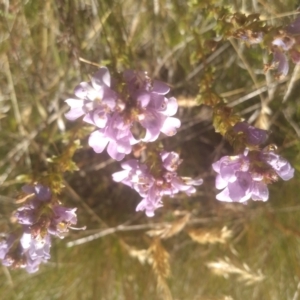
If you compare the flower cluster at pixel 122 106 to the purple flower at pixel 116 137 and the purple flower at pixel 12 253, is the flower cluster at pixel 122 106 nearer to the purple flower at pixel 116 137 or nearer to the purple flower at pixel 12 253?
the purple flower at pixel 116 137

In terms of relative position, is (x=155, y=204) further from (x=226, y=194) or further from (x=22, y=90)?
(x=22, y=90)

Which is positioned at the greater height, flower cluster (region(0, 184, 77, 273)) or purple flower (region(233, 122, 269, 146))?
purple flower (region(233, 122, 269, 146))

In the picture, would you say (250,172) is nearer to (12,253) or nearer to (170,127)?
(170,127)

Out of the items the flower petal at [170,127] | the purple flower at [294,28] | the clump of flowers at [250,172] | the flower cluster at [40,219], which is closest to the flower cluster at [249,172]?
the clump of flowers at [250,172]

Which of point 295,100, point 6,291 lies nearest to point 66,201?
point 6,291

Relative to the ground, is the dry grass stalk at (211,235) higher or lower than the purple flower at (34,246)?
lower

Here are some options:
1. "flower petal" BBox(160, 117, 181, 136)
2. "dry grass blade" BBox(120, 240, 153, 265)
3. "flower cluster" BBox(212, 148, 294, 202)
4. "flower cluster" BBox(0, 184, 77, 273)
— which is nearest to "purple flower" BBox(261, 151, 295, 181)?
"flower cluster" BBox(212, 148, 294, 202)

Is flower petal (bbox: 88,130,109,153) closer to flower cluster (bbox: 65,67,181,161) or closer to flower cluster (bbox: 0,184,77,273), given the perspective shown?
flower cluster (bbox: 65,67,181,161)
